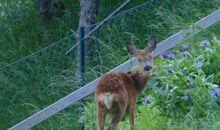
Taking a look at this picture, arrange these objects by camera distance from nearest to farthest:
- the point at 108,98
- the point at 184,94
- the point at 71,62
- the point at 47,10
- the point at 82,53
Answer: the point at 108,98
the point at 184,94
the point at 82,53
the point at 71,62
the point at 47,10

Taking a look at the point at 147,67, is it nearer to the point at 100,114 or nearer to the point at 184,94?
the point at 184,94

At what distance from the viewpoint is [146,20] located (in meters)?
12.4

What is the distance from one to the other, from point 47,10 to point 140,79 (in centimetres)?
619

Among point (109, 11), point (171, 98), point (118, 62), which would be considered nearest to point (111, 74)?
point (171, 98)

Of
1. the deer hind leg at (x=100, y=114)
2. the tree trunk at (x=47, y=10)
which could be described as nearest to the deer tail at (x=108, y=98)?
the deer hind leg at (x=100, y=114)

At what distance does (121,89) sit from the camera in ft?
26.0

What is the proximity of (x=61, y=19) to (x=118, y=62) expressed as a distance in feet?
11.1

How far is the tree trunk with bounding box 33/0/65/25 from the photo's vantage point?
14.4 meters

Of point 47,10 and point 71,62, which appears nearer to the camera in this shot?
point 71,62

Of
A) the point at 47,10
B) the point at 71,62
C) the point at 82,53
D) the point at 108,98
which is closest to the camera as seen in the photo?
the point at 108,98

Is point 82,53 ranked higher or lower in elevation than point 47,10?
higher

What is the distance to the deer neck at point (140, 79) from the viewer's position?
8523mm

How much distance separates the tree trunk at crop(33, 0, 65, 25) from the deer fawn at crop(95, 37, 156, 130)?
237 inches

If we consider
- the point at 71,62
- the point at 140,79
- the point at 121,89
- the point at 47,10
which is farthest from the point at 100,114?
the point at 47,10
